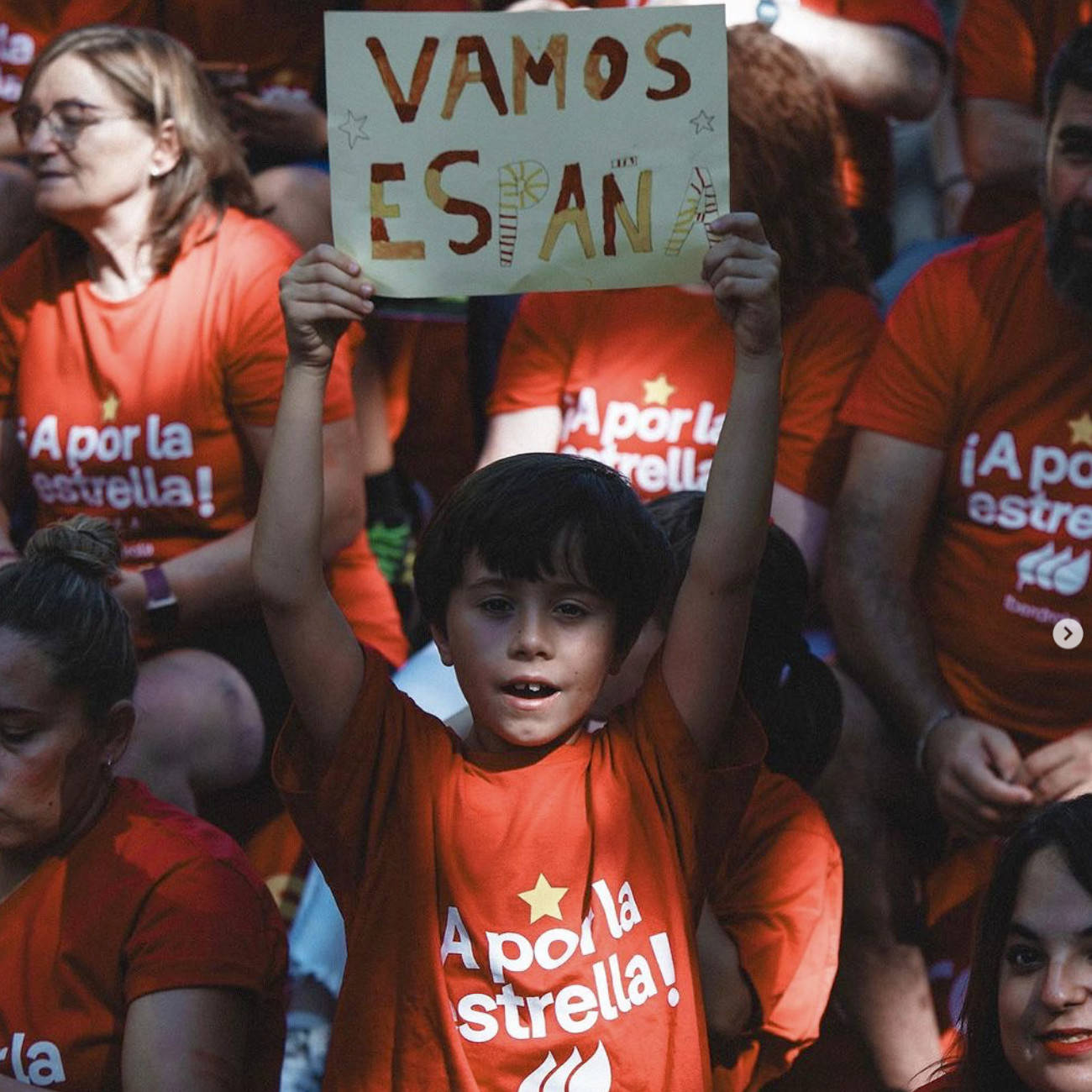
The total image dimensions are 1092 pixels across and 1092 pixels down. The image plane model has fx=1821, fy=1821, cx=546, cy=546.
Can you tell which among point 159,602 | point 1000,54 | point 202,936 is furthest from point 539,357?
point 202,936

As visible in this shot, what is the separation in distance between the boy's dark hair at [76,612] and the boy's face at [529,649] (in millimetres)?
468

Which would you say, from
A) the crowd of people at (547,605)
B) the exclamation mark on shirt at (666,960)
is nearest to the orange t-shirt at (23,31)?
the crowd of people at (547,605)

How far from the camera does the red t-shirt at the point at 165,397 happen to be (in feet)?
10.4

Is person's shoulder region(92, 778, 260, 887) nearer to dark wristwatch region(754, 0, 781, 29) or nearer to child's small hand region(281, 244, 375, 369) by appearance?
child's small hand region(281, 244, 375, 369)

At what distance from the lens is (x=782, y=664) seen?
2.53 metres

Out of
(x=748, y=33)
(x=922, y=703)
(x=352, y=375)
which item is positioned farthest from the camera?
(x=352, y=375)

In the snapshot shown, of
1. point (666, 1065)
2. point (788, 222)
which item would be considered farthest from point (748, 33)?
point (666, 1065)

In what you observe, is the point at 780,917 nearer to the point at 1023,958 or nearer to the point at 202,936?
the point at 1023,958

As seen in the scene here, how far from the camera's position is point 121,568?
315 cm

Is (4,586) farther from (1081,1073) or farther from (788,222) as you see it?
(788,222)

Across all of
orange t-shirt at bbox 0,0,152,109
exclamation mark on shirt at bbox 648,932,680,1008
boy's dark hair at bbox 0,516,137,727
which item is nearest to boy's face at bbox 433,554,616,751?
exclamation mark on shirt at bbox 648,932,680,1008

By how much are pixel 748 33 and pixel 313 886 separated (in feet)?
5.64

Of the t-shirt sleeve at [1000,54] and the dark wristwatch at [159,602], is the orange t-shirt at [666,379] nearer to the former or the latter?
the dark wristwatch at [159,602]

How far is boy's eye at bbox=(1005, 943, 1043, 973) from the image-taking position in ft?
6.21
